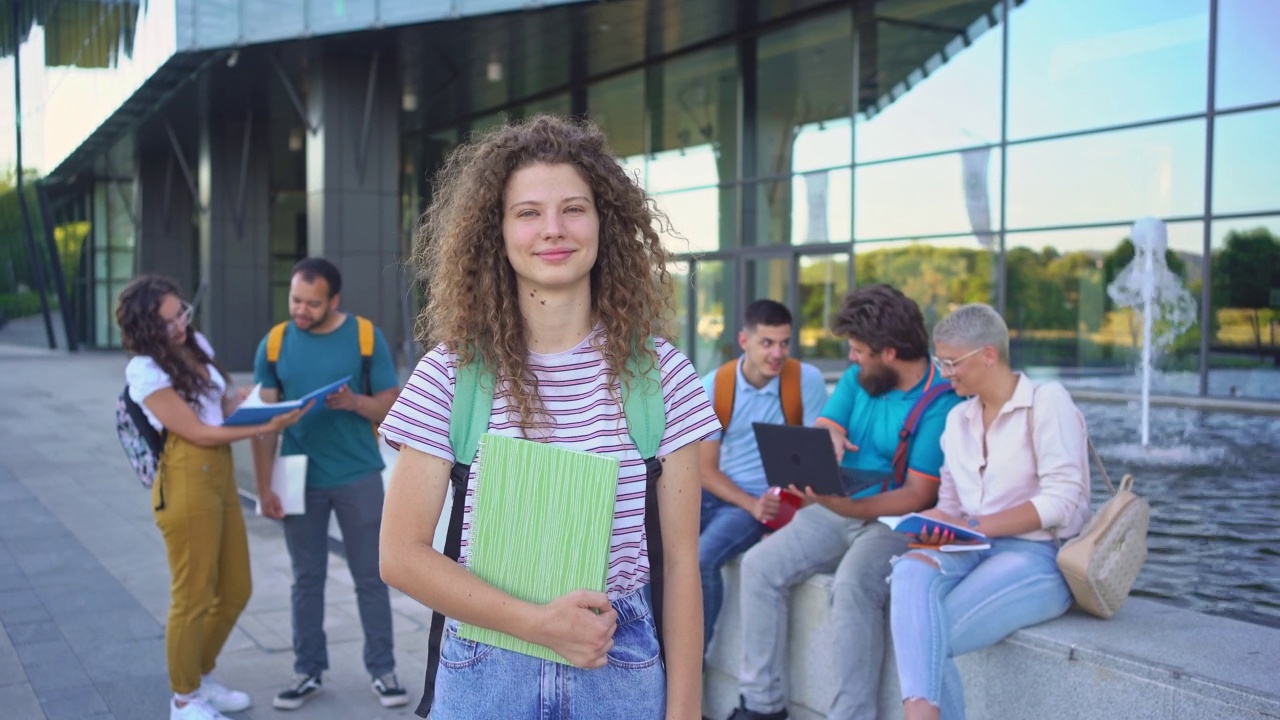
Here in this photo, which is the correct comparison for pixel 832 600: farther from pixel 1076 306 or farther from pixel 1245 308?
pixel 1076 306

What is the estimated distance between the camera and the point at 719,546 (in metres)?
4.51

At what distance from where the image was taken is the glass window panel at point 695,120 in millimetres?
16969

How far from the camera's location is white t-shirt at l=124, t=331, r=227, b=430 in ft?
14.1

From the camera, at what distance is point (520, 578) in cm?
180

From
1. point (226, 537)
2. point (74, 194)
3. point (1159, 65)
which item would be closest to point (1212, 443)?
point (1159, 65)

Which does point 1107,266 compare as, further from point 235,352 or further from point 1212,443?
point 235,352

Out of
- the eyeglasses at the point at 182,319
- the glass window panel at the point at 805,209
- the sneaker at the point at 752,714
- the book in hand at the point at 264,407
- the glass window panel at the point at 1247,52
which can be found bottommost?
the sneaker at the point at 752,714

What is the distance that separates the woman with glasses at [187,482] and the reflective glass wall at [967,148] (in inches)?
385

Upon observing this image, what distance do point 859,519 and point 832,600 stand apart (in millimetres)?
404

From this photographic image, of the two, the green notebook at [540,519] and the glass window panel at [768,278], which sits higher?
the glass window panel at [768,278]

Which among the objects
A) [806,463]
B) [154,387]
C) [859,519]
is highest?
[154,387]

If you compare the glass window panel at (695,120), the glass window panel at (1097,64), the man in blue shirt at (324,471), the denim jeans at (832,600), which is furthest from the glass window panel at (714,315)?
the denim jeans at (832,600)

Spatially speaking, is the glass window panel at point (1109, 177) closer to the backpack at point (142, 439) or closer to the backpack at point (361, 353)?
the backpack at point (361, 353)

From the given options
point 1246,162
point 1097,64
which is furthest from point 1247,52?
point 1097,64
